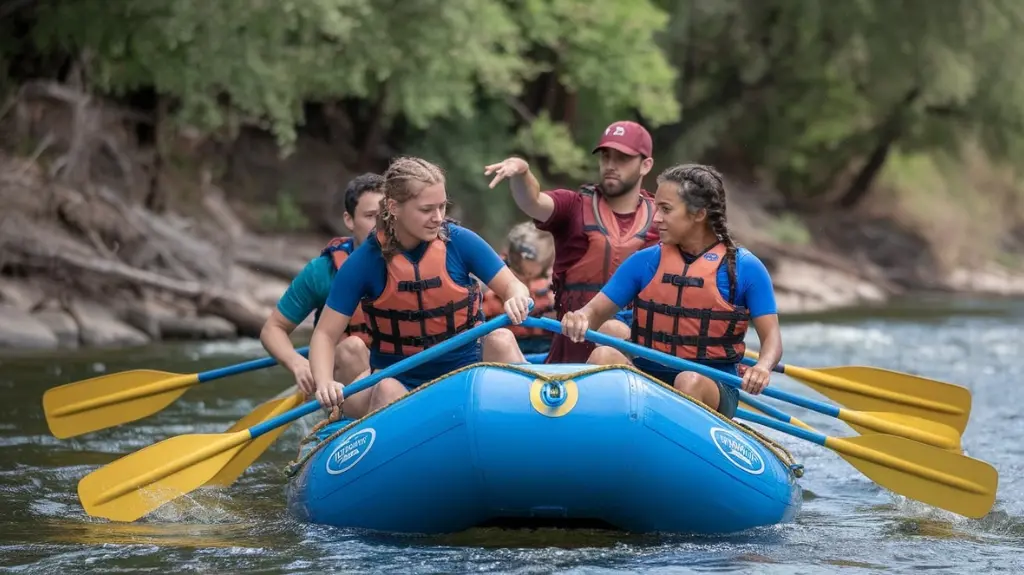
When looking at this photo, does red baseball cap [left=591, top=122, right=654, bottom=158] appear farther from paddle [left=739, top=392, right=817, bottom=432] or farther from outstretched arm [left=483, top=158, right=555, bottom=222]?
paddle [left=739, top=392, right=817, bottom=432]

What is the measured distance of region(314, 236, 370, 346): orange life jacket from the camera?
5.40 meters

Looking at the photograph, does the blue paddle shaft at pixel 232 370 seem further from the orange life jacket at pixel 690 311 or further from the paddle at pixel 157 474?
the orange life jacket at pixel 690 311

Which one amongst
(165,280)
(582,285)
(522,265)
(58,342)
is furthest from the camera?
(165,280)

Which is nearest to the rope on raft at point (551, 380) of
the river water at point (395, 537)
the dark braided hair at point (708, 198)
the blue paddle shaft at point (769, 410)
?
the river water at point (395, 537)

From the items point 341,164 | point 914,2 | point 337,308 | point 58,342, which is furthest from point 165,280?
point 914,2

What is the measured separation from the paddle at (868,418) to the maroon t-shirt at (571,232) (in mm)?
773

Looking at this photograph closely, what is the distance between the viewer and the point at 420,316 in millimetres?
4676

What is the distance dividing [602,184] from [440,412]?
1.62m

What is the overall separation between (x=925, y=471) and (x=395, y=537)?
1.71 metres

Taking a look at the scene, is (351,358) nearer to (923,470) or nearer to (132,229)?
(923,470)

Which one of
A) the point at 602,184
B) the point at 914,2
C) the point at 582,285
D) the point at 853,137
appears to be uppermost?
the point at 914,2

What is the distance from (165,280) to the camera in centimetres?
1126

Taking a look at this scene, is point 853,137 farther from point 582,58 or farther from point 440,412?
point 440,412

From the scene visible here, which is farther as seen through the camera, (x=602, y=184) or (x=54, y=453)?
(x=54, y=453)
